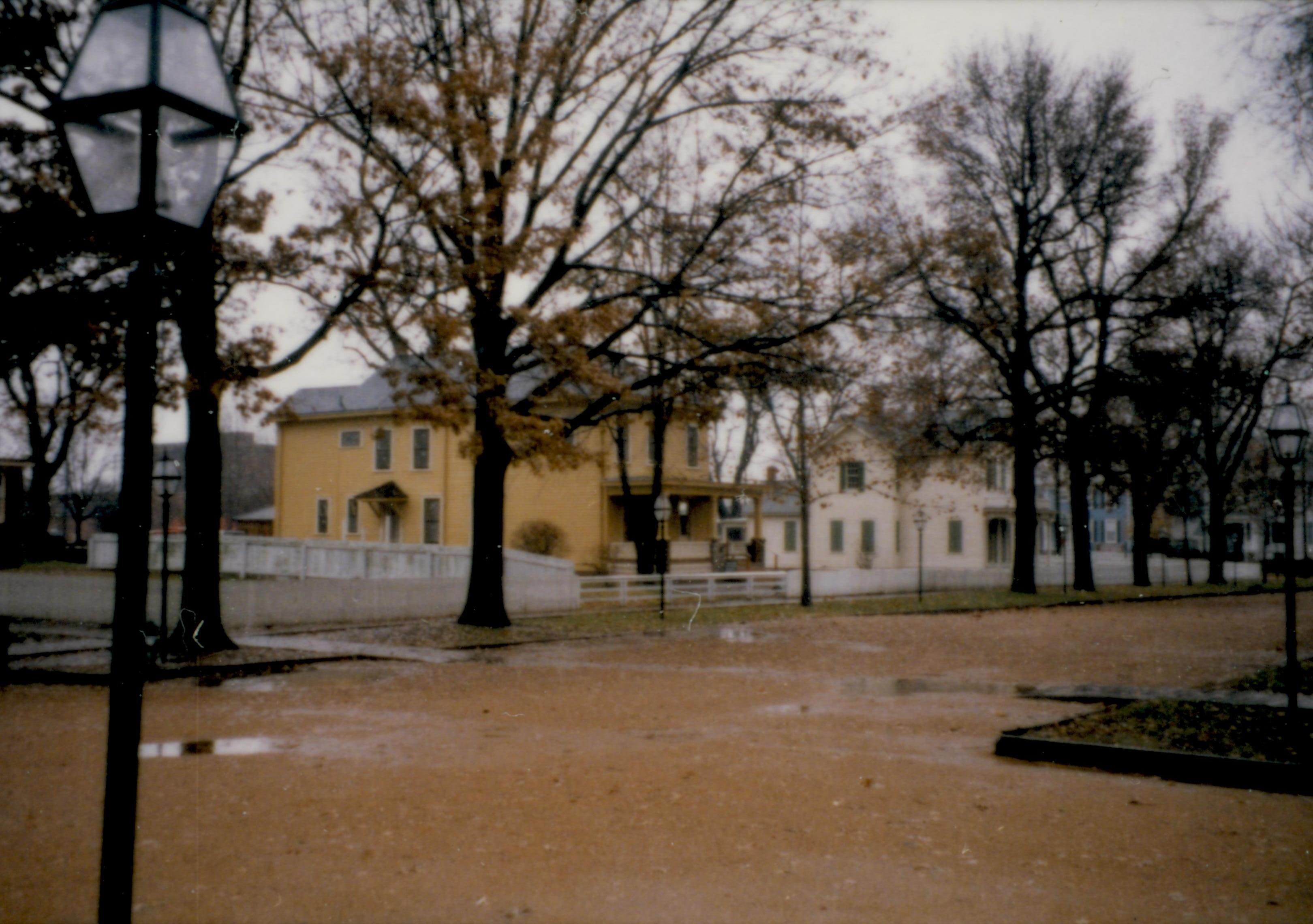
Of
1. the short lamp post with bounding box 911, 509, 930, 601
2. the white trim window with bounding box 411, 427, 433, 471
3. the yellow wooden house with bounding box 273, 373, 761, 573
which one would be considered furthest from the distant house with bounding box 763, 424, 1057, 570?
the white trim window with bounding box 411, 427, 433, 471

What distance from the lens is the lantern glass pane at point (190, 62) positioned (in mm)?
3688

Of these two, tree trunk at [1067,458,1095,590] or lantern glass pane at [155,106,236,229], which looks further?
tree trunk at [1067,458,1095,590]

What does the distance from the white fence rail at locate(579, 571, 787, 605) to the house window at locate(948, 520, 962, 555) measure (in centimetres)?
1986

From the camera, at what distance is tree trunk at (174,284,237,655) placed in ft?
57.4

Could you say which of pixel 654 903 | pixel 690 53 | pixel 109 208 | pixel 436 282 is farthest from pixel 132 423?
pixel 690 53

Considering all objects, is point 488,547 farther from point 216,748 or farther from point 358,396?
point 358,396

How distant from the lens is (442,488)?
4212 centimetres

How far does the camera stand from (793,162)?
20844 mm

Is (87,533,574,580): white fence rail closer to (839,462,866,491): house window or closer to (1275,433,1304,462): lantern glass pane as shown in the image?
(1275,433,1304,462): lantern glass pane

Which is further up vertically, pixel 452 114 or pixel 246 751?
pixel 452 114

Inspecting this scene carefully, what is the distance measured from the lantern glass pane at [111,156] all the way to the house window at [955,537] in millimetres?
51845

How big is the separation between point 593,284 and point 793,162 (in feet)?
16.6

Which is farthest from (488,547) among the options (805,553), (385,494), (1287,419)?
(385,494)

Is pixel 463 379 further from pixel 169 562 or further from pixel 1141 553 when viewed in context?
pixel 1141 553
